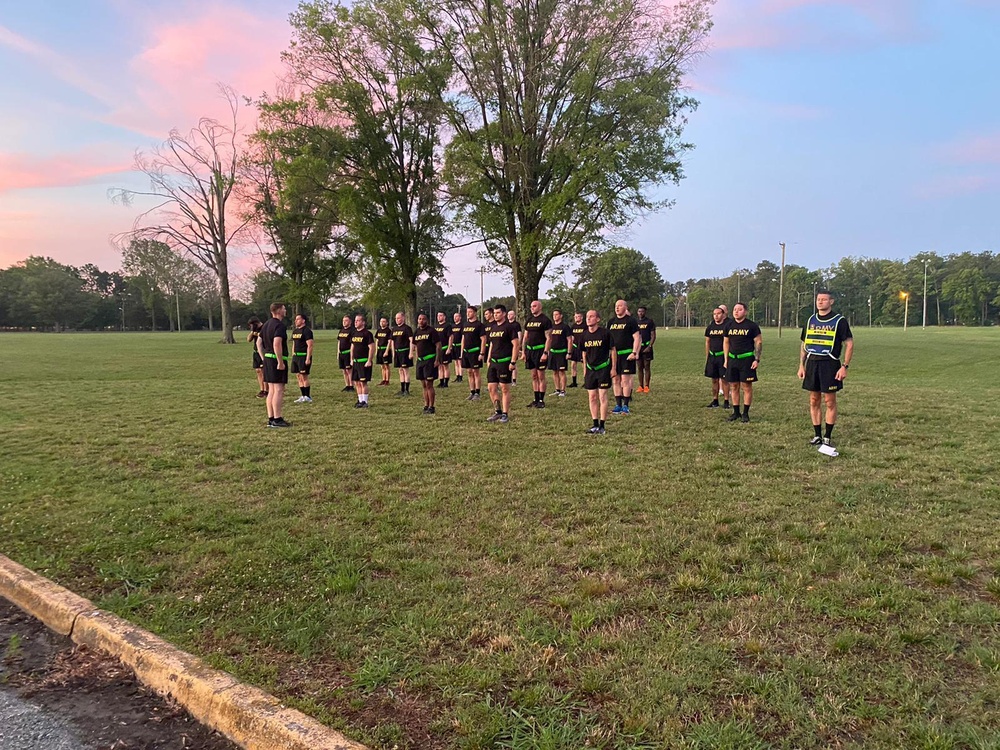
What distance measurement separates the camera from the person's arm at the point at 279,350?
9516 mm

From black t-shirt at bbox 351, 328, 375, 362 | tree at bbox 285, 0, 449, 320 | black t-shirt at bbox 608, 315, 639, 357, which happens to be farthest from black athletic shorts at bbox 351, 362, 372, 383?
tree at bbox 285, 0, 449, 320

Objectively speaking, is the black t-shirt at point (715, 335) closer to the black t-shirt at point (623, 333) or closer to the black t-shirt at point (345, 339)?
the black t-shirt at point (623, 333)

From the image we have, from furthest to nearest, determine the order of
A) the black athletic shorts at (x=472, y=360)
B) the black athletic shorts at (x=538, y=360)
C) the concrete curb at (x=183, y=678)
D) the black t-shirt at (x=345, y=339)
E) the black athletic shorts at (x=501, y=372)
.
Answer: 1. the black t-shirt at (x=345, y=339)
2. the black athletic shorts at (x=472, y=360)
3. the black athletic shorts at (x=538, y=360)
4. the black athletic shorts at (x=501, y=372)
5. the concrete curb at (x=183, y=678)

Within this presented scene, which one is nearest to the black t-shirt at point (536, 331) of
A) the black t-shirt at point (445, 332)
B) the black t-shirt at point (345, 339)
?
the black t-shirt at point (445, 332)

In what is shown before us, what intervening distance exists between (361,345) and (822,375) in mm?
9136

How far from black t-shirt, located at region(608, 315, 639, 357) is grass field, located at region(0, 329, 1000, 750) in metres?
2.73

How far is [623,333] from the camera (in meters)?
11.3

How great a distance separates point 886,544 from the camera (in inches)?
174

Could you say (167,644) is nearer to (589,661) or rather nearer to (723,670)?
(589,661)

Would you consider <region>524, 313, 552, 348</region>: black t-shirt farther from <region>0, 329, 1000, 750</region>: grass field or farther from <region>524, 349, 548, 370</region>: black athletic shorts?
<region>0, 329, 1000, 750</region>: grass field

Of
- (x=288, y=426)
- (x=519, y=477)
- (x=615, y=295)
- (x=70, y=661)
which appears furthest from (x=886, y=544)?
(x=615, y=295)

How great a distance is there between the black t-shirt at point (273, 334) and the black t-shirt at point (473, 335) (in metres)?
4.30

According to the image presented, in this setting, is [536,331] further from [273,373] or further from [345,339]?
[273,373]

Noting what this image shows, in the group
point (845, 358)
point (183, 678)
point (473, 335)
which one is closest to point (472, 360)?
point (473, 335)
